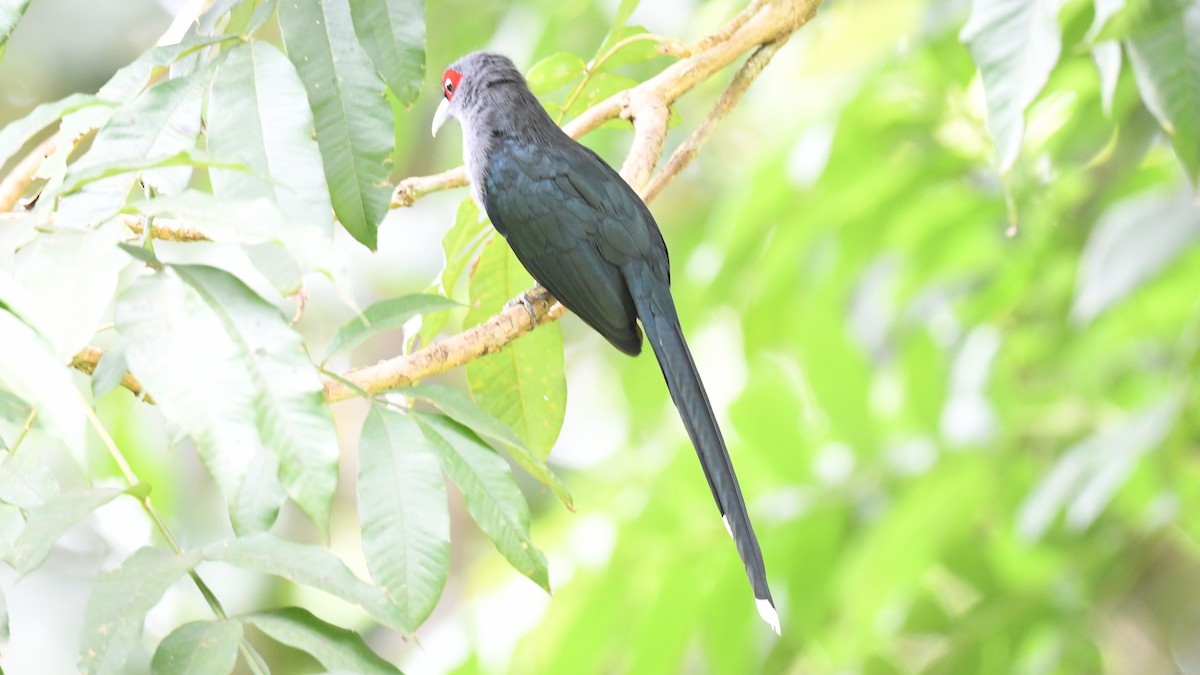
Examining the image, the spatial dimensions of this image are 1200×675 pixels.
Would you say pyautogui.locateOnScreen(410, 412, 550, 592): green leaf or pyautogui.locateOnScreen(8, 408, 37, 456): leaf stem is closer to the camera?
pyautogui.locateOnScreen(8, 408, 37, 456): leaf stem

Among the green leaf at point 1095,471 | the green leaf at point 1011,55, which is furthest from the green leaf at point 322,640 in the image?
the green leaf at point 1095,471

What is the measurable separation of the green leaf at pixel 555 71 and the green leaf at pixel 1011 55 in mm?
856

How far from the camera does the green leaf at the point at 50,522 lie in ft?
3.92

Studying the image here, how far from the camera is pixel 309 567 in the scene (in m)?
1.35

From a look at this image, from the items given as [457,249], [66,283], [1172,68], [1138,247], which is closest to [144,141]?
[66,283]

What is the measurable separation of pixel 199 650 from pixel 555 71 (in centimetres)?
157

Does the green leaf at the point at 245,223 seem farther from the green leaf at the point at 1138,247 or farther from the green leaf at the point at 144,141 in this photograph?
the green leaf at the point at 1138,247

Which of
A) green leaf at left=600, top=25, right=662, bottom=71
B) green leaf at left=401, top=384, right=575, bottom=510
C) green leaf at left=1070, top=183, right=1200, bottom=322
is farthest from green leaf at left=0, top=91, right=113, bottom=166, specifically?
green leaf at left=1070, top=183, right=1200, bottom=322

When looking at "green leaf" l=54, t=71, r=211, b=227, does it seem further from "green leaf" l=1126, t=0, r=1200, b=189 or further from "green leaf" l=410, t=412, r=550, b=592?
"green leaf" l=1126, t=0, r=1200, b=189

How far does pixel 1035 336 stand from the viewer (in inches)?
156

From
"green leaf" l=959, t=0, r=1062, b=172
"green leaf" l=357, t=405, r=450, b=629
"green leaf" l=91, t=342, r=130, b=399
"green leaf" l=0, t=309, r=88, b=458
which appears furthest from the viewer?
"green leaf" l=959, t=0, r=1062, b=172

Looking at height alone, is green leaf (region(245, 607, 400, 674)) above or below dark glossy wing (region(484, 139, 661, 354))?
above

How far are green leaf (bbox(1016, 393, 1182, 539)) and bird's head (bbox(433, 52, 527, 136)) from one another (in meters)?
1.67

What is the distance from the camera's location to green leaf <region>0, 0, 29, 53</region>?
1554 mm
